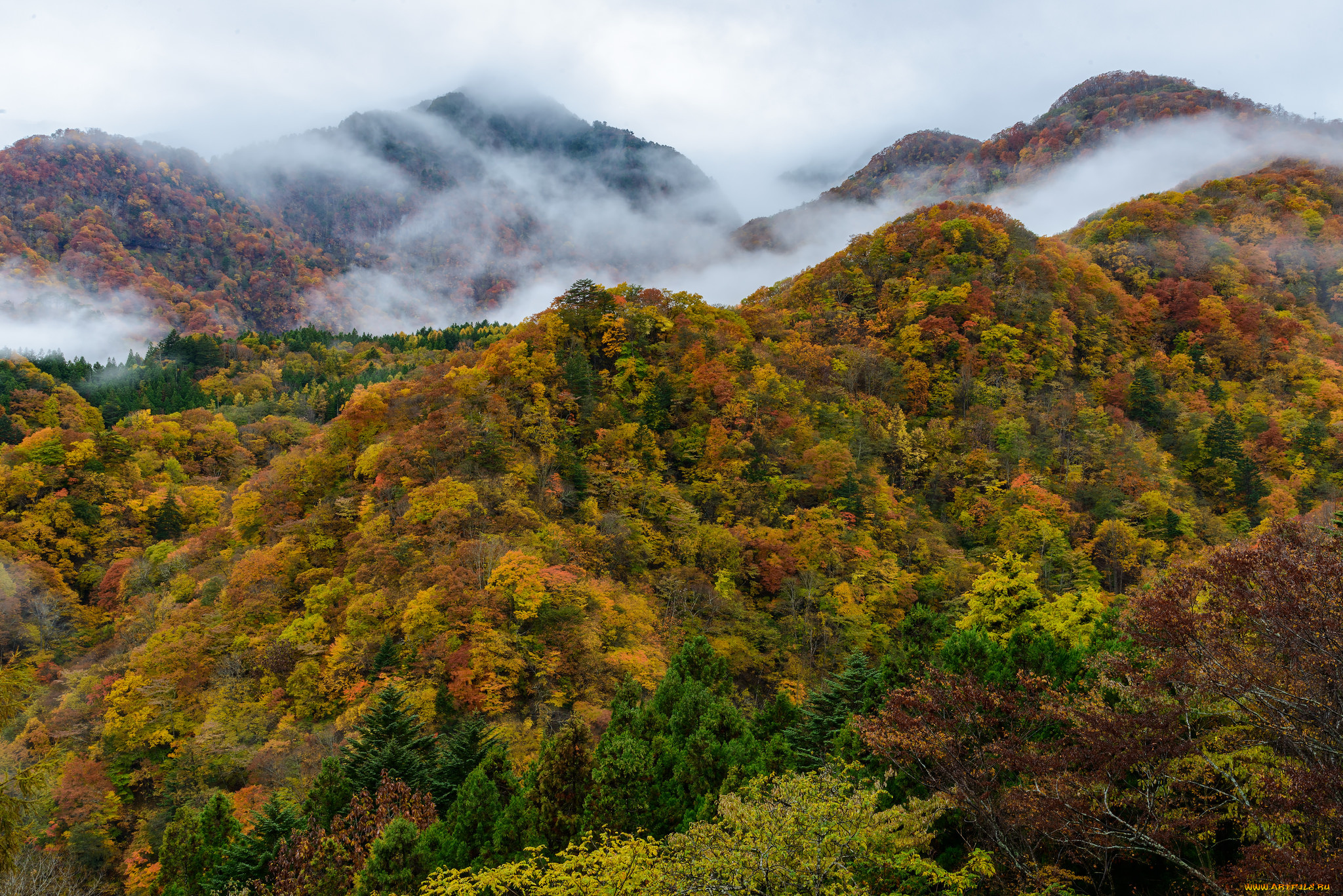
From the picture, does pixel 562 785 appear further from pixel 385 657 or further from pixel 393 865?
pixel 385 657

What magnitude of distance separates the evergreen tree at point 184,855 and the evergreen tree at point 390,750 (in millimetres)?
4609

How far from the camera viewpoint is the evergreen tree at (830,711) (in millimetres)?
22938

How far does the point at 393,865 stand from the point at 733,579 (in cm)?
2583

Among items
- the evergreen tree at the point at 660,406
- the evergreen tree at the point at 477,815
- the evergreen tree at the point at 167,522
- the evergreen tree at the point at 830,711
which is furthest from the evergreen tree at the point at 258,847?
the evergreen tree at the point at 167,522

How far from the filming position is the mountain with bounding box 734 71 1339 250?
13125 centimetres

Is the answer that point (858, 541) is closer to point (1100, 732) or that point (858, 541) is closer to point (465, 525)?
point (465, 525)

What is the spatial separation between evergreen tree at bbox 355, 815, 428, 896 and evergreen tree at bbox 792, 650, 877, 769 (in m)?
12.0

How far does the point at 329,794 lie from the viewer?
21.6m

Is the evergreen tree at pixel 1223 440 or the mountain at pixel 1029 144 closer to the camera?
the evergreen tree at pixel 1223 440

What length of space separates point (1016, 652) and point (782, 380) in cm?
3517

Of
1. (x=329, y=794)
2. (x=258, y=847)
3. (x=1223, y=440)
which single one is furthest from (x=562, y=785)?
(x=1223, y=440)

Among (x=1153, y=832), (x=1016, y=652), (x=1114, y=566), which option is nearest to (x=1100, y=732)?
(x=1153, y=832)

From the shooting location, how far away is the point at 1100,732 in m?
10.7

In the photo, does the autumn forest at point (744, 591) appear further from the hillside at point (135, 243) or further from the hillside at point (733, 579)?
the hillside at point (135, 243)
